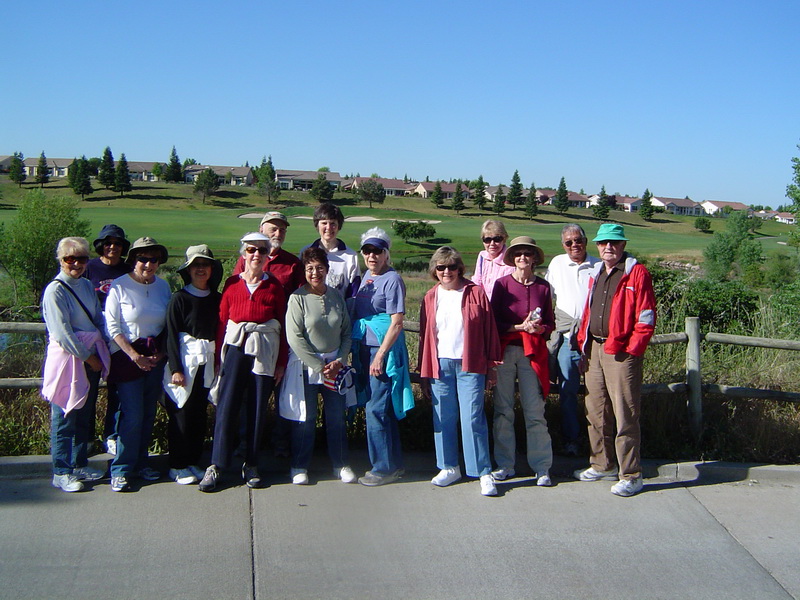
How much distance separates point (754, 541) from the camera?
4246 millimetres

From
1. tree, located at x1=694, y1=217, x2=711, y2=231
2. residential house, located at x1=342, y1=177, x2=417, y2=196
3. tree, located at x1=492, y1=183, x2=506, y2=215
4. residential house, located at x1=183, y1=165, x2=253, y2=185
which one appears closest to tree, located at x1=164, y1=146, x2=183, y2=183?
residential house, located at x1=183, y1=165, x2=253, y2=185

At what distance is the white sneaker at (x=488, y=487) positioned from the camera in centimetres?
477

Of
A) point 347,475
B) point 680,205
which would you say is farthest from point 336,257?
point 680,205

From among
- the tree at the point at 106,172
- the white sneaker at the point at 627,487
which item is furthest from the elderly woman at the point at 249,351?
the tree at the point at 106,172

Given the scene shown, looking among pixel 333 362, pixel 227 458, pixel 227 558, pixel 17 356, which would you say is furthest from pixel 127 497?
pixel 17 356

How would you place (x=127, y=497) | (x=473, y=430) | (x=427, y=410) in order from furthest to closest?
1. (x=427, y=410)
2. (x=473, y=430)
3. (x=127, y=497)

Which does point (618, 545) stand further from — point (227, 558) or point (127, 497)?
point (127, 497)

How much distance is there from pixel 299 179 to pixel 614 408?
11928cm

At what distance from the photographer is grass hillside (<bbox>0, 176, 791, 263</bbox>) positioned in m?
61.6

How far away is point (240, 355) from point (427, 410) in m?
1.72

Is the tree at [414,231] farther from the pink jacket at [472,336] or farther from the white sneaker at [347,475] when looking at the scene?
the white sneaker at [347,475]

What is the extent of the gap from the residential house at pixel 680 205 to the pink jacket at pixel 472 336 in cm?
13977

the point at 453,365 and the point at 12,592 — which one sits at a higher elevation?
the point at 453,365

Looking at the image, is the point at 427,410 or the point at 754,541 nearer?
the point at 754,541
